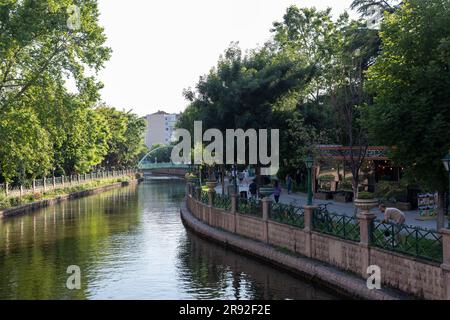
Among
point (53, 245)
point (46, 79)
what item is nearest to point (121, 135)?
point (46, 79)

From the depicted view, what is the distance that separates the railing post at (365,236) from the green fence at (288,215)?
4.03 metres

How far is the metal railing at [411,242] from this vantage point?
1354cm

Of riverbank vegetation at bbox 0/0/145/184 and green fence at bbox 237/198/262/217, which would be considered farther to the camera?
riverbank vegetation at bbox 0/0/145/184

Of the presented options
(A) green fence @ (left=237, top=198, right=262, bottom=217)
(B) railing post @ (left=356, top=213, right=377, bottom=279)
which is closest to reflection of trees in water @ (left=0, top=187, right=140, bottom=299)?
(A) green fence @ (left=237, top=198, right=262, bottom=217)

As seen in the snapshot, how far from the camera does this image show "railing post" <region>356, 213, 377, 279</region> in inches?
612

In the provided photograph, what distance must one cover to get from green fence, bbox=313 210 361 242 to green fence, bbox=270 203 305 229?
0.88 meters

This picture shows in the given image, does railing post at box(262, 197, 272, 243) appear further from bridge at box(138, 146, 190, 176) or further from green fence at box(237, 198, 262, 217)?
bridge at box(138, 146, 190, 176)

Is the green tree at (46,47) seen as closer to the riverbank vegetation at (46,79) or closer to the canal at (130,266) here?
the riverbank vegetation at (46,79)

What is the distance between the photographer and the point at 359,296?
1512 centimetres

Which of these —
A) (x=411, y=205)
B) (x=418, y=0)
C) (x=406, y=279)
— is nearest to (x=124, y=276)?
(x=406, y=279)

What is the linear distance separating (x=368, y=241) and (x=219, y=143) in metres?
19.1

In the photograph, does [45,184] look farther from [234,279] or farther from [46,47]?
[234,279]

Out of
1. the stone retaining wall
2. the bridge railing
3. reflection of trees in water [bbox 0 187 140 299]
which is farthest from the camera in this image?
the bridge railing

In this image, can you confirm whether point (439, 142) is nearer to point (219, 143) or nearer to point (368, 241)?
point (368, 241)
